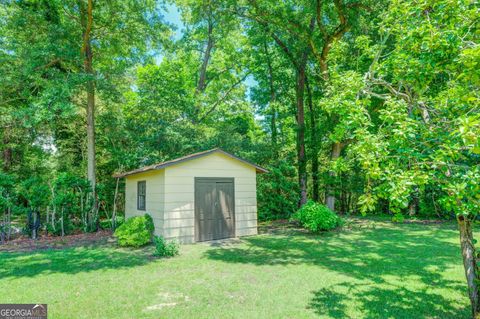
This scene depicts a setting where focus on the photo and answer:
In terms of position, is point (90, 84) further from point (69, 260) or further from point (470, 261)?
point (470, 261)

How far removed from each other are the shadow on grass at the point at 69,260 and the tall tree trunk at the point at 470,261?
573 centimetres

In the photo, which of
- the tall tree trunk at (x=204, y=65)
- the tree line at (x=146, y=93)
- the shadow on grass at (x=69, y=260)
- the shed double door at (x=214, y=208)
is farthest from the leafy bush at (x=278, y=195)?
the tall tree trunk at (x=204, y=65)

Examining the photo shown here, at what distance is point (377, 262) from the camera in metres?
5.77

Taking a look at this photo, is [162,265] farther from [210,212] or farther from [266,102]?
[266,102]

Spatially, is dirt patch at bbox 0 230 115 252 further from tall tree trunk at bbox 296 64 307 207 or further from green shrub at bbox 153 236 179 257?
tall tree trunk at bbox 296 64 307 207

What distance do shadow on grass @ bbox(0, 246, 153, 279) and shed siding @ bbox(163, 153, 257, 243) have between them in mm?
1269

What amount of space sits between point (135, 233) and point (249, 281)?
4.28m

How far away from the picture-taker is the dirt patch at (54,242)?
7.70m

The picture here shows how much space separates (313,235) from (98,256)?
6575 millimetres

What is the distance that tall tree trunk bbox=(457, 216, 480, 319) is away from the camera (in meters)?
3.16

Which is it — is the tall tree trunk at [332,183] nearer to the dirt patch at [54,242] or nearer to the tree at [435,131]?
the tree at [435,131]

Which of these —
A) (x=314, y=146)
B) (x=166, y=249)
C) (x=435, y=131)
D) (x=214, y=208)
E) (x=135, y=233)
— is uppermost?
(x=314, y=146)

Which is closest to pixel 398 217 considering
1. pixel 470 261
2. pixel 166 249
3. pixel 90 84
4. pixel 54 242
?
pixel 470 261

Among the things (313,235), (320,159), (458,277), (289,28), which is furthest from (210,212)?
(320,159)
